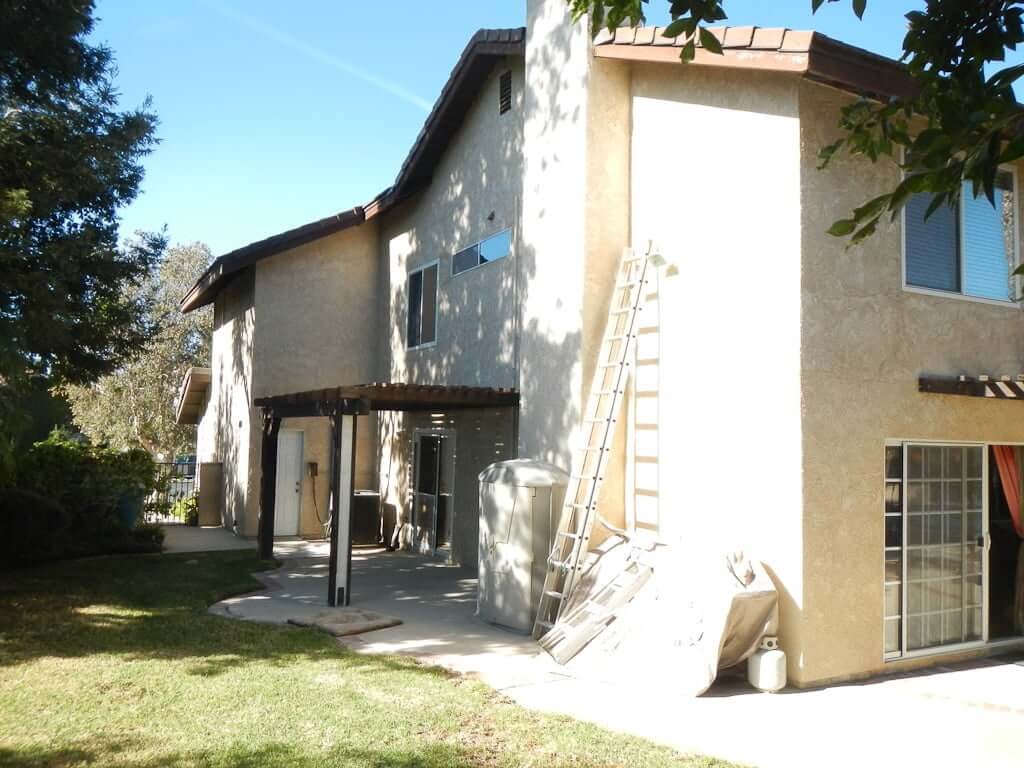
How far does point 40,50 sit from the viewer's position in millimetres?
11461

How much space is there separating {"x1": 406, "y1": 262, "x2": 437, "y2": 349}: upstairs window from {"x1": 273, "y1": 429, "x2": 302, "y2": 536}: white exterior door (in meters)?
3.28

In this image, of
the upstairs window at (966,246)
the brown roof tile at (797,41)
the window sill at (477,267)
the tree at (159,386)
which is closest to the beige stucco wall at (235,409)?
the window sill at (477,267)

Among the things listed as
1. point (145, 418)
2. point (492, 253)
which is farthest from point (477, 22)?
point (145, 418)

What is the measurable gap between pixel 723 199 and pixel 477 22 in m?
6.69

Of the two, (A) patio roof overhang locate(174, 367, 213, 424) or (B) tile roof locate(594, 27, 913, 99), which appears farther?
(A) patio roof overhang locate(174, 367, 213, 424)

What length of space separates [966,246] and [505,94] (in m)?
7.67

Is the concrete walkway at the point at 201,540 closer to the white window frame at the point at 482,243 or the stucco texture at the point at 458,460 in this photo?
the stucco texture at the point at 458,460

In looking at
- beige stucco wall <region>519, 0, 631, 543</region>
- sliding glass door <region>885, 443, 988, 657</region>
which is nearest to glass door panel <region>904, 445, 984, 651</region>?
sliding glass door <region>885, 443, 988, 657</region>

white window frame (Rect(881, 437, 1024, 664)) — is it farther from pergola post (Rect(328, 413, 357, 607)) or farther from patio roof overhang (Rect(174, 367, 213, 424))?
patio roof overhang (Rect(174, 367, 213, 424))

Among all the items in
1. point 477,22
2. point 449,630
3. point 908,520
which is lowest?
point 449,630

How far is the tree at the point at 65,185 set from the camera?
10.8 metres

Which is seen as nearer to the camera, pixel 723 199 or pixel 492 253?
pixel 723 199

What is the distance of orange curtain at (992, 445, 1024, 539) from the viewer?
9.27m

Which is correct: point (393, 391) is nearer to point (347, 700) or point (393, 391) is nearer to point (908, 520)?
point (347, 700)
